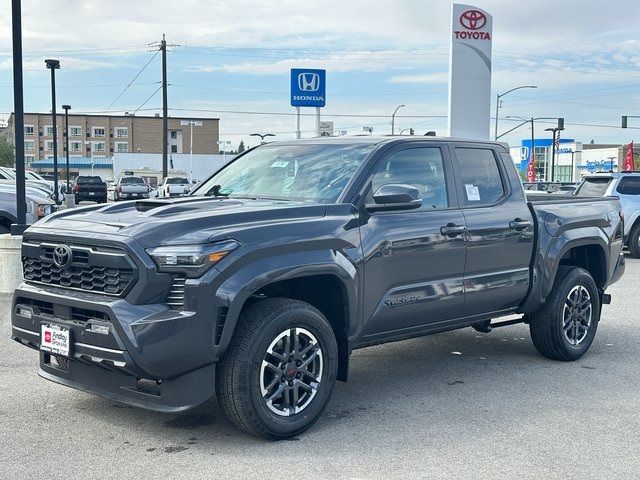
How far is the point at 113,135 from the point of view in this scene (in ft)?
402

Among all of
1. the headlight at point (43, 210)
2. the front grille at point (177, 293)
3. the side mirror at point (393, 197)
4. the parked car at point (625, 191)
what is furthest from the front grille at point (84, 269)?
the parked car at point (625, 191)

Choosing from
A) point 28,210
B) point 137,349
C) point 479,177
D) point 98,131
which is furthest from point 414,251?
point 98,131

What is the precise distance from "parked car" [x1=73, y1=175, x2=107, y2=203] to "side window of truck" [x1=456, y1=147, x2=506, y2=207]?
126 ft

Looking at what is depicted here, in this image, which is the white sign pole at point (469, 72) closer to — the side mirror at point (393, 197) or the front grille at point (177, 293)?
the side mirror at point (393, 197)

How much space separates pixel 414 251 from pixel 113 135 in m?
123

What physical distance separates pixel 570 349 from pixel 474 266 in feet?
5.28

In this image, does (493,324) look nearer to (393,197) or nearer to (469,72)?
(393,197)

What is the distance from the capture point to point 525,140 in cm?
10100

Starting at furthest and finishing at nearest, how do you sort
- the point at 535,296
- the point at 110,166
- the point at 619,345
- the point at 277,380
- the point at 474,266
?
the point at 110,166 → the point at 619,345 → the point at 535,296 → the point at 474,266 → the point at 277,380

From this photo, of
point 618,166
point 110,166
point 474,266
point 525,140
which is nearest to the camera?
point 474,266

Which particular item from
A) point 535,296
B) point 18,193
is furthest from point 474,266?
point 18,193

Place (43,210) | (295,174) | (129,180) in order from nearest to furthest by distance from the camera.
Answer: (295,174) → (43,210) → (129,180)

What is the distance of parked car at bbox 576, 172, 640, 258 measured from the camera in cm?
1630

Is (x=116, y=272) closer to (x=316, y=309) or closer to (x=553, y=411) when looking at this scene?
(x=316, y=309)
